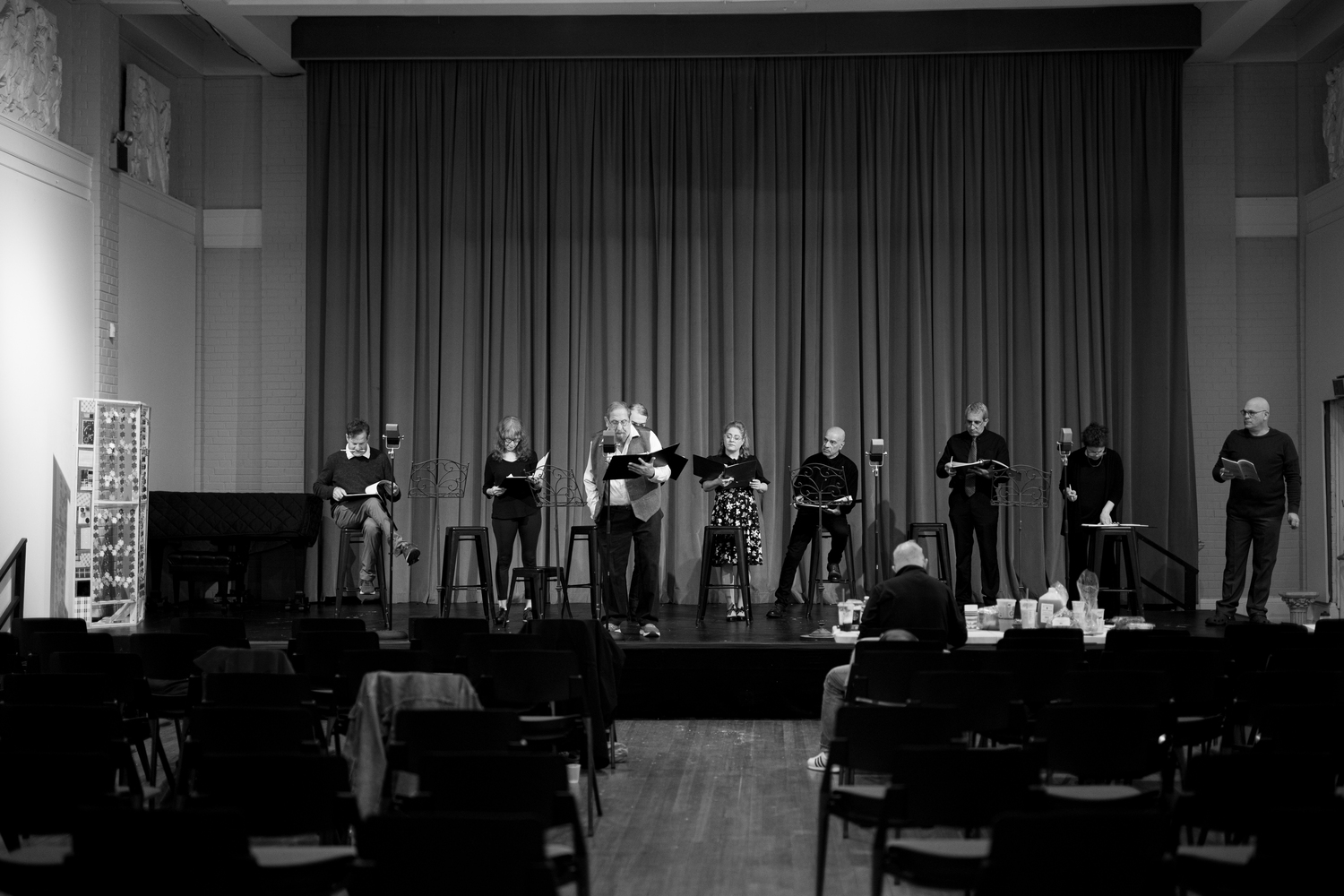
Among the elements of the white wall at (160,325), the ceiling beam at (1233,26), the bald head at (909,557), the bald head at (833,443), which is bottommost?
the bald head at (909,557)

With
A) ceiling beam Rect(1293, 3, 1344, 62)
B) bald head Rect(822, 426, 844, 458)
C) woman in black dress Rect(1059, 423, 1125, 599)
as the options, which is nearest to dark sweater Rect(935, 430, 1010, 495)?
woman in black dress Rect(1059, 423, 1125, 599)

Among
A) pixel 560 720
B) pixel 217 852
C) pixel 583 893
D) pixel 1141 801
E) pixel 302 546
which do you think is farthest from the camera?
pixel 302 546

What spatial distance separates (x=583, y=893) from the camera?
3557 millimetres

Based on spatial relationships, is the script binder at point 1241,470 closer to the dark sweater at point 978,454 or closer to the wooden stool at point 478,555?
the dark sweater at point 978,454

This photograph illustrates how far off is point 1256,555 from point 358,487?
6.79 meters

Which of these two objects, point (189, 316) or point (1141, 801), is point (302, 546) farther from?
point (1141, 801)

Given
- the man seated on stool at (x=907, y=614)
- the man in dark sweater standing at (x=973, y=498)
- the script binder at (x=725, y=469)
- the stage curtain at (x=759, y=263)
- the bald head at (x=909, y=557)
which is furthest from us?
the stage curtain at (x=759, y=263)

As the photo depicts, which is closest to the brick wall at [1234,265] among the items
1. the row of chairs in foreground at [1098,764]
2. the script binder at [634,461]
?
the script binder at [634,461]

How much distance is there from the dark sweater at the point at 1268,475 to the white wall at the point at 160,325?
29.5 feet

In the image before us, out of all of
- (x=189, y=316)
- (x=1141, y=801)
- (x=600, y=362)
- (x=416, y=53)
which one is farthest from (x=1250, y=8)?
(x=189, y=316)

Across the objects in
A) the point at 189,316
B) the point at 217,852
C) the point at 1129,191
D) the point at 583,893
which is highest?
the point at 1129,191

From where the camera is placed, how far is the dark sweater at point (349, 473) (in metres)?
10.4

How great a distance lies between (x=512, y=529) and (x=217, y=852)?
23.4ft

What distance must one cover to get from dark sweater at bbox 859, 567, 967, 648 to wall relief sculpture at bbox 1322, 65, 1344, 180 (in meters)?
7.25
